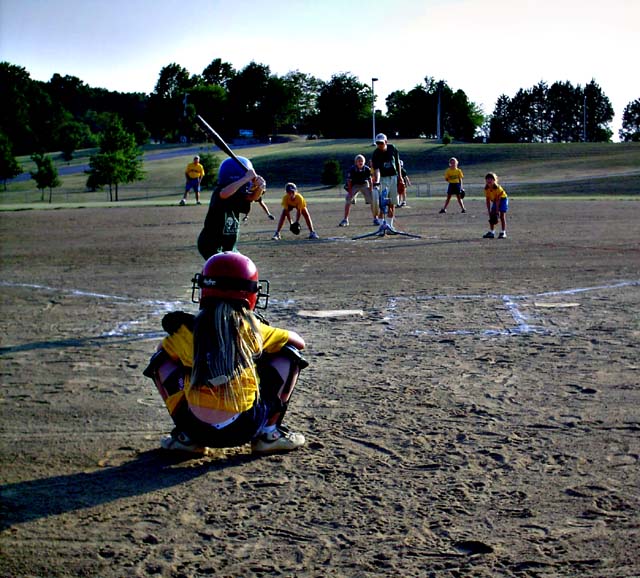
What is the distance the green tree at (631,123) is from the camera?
12650cm

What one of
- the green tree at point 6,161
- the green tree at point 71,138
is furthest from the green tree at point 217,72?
the green tree at point 6,161

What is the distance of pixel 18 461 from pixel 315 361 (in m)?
3.04

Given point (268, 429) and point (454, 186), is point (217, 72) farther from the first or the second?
point (268, 429)

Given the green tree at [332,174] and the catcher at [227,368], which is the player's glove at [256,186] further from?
the green tree at [332,174]

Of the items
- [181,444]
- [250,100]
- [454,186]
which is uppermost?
[250,100]

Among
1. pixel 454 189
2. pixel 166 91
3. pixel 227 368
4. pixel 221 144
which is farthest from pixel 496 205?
pixel 166 91

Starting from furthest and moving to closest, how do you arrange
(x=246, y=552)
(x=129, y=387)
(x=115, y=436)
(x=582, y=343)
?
(x=582, y=343) < (x=129, y=387) < (x=115, y=436) < (x=246, y=552)

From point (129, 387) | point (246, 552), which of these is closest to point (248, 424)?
point (246, 552)

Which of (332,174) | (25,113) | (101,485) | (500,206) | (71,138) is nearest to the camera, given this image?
(101,485)

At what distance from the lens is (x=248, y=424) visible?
4.95 m

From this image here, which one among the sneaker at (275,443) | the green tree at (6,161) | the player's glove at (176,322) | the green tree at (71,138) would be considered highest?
the green tree at (71,138)

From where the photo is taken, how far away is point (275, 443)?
5141mm

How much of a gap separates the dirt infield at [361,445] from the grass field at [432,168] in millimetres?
44675

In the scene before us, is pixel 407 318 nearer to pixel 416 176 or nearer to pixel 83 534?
pixel 83 534
